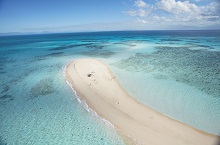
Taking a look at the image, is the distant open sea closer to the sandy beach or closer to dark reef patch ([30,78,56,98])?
dark reef patch ([30,78,56,98])

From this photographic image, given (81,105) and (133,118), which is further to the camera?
(81,105)

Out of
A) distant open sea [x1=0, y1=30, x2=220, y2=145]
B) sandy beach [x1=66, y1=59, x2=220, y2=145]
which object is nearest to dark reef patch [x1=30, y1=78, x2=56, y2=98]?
distant open sea [x1=0, y1=30, x2=220, y2=145]

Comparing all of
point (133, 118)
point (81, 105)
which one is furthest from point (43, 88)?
point (133, 118)

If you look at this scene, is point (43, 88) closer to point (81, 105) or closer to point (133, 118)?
point (81, 105)

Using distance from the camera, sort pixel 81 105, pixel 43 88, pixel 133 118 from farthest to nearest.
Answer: pixel 43 88 < pixel 81 105 < pixel 133 118

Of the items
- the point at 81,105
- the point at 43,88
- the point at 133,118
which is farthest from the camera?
the point at 43,88

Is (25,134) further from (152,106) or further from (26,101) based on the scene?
(152,106)
